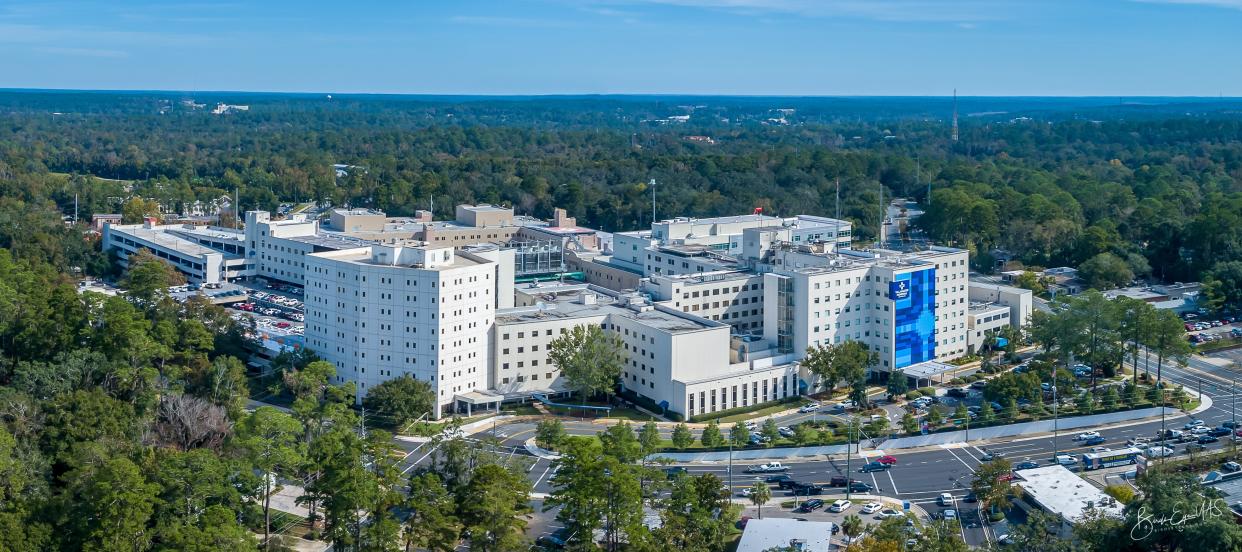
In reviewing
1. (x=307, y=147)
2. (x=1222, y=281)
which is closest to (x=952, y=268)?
(x=1222, y=281)

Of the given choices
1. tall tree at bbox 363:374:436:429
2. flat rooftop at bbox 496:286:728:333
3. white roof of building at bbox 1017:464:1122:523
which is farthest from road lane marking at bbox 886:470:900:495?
tall tree at bbox 363:374:436:429

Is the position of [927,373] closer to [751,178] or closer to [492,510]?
[492,510]

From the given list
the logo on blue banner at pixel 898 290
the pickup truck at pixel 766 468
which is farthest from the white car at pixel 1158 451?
the logo on blue banner at pixel 898 290

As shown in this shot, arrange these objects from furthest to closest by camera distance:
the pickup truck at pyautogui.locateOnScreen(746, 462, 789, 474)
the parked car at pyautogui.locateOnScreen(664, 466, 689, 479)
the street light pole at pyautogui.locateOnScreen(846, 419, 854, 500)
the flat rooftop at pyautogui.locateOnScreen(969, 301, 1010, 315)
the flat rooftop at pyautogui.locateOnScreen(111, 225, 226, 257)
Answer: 1. the flat rooftop at pyautogui.locateOnScreen(111, 225, 226, 257)
2. the flat rooftop at pyautogui.locateOnScreen(969, 301, 1010, 315)
3. the pickup truck at pyautogui.locateOnScreen(746, 462, 789, 474)
4. the street light pole at pyautogui.locateOnScreen(846, 419, 854, 500)
5. the parked car at pyautogui.locateOnScreen(664, 466, 689, 479)

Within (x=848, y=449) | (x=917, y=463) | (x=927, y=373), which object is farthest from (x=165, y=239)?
(x=917, y=463)

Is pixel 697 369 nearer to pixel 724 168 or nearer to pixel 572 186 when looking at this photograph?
pixel 572 186

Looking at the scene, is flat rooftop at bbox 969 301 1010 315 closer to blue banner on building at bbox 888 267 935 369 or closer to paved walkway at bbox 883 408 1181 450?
blue banner on building at bbox 888 267 935 369
